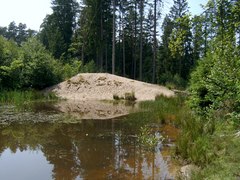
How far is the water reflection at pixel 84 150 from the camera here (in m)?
5.66

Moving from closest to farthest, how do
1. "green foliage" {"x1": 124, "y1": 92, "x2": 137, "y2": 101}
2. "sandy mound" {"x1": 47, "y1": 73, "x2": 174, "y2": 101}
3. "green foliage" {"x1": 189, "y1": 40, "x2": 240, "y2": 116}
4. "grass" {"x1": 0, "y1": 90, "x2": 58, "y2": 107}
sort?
"green foliage" {"x1": 189, "y1": 40, "x2": 240, "y2": 116}
"grass" {"x1": 0, "y1": 90, "x2": 58, "y2": 107}
"green foliage" {"x1": 124, "y1": 92, "x2": 137, "y2": 101}
"sandy mound" {"x1": 47, "y1": 73, "x2": 174, "y2": 101}

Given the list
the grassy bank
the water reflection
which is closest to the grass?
the water reflection

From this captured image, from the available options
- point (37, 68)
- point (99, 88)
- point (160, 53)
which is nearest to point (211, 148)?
point (99, 88)

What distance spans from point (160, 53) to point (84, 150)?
34020mm

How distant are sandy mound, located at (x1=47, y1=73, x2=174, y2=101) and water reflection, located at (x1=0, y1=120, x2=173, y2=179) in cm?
953

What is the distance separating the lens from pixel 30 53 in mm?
21641

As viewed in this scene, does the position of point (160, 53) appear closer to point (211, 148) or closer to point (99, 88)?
point (99, 88)

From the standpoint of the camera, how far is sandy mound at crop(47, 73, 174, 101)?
2002cm

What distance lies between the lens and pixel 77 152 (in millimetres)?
6926

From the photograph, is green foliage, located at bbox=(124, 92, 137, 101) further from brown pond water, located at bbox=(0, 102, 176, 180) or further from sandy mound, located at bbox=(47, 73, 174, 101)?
brown pond water, located at bbox=(0, 102, 176, 180)

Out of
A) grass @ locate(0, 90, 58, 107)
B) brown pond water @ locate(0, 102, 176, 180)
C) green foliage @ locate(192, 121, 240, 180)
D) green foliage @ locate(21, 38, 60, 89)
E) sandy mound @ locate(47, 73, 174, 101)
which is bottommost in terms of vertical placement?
brown pond water @ locate(0, 102, 176, 180)

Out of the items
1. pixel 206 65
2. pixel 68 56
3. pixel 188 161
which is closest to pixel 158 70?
pixel 68 56

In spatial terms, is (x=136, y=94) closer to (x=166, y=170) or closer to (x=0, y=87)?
(x=0, y=87)

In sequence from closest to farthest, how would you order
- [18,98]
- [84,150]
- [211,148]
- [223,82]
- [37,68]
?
[211,148]
[223,82]
[84,150]
[18,98]
[37,68]
